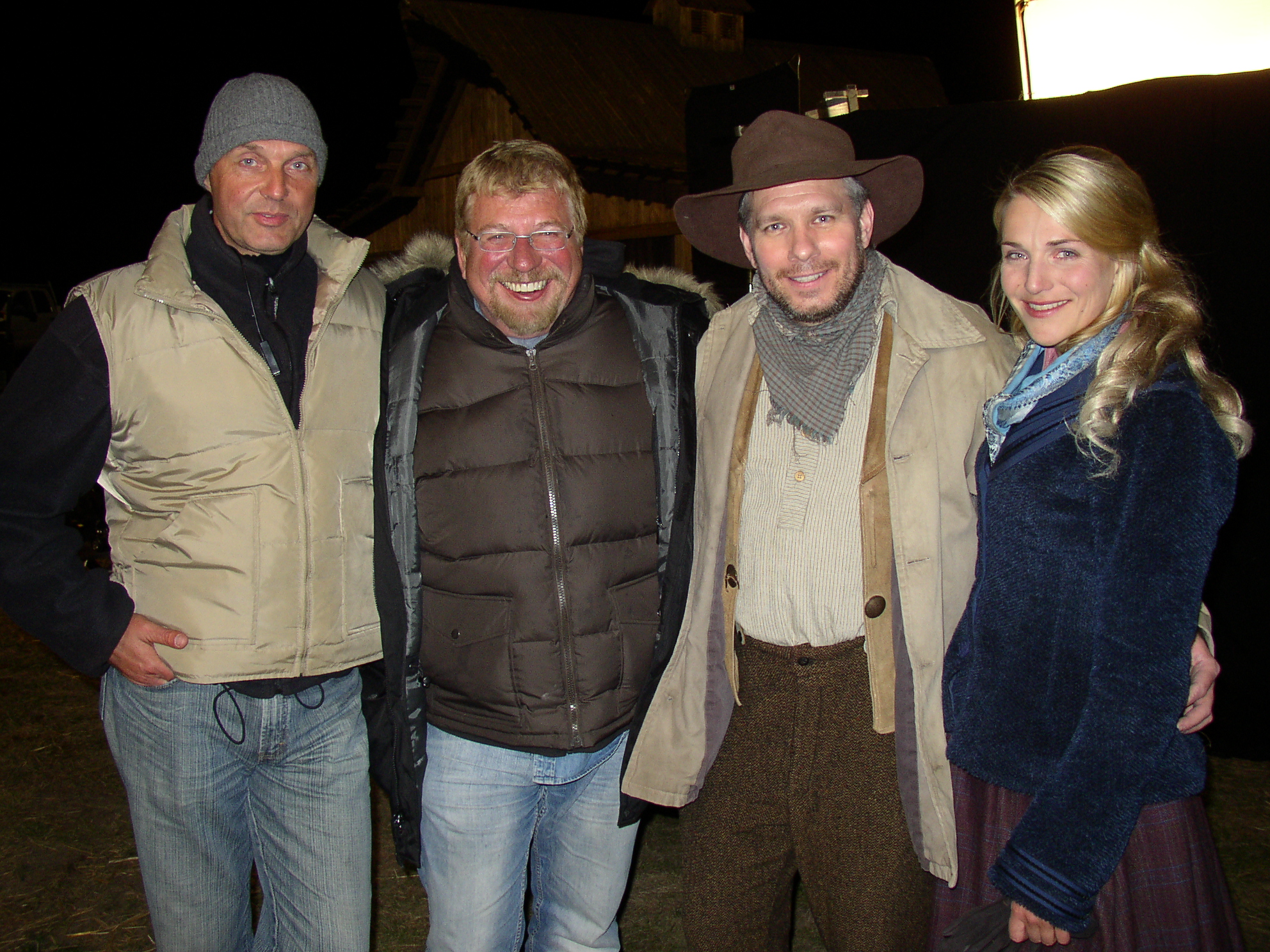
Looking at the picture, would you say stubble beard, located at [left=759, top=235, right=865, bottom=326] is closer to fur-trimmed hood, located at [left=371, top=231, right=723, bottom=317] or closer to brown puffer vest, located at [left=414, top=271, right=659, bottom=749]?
fur-trimmed hood, located at [left=371, top=231, right=723, bottom=317]

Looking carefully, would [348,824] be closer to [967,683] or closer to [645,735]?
[645,735]

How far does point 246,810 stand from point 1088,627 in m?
1.96

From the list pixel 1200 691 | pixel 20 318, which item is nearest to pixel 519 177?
pixel 1200 691

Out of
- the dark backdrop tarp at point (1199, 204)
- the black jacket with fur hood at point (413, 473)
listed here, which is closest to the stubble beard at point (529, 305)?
the black jacket with fur hood at point (413, 473)

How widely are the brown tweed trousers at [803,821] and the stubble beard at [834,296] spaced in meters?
0.78

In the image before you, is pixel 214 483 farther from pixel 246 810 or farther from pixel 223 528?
pixel 246 810

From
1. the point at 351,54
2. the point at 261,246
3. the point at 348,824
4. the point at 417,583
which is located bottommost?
the point at 348,824

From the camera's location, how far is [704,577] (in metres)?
2.20

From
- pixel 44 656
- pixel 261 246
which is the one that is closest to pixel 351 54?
pixel 44 656

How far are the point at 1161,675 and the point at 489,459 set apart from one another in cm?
148

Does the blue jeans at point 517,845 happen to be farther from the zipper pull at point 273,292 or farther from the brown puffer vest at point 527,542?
the zipper pull at point 273,292

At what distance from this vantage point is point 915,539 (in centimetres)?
196

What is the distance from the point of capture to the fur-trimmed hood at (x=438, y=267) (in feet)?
7.94

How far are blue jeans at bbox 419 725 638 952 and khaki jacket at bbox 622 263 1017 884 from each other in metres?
0.20
